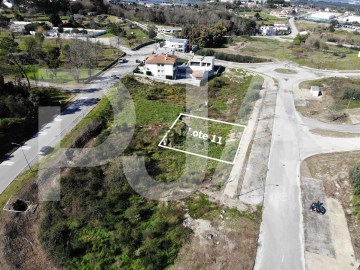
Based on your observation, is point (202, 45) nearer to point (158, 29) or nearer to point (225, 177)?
point (158, 29)

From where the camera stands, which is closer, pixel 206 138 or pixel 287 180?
pixel 287 180

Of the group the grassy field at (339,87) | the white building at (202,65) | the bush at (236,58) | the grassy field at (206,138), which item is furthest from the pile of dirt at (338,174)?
the bush at (236,58)

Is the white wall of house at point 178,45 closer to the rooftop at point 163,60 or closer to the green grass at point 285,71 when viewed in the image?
the rooftop at point 163,60

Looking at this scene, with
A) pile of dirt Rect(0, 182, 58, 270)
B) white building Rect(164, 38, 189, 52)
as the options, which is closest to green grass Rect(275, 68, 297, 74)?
white building Rect(164, 38, 189, 52)

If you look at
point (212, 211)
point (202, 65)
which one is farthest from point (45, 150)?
point (202, 65)

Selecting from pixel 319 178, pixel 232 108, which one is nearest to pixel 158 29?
pixel 232 108

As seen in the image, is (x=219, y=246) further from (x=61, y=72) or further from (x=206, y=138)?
(x=61, y=72)
